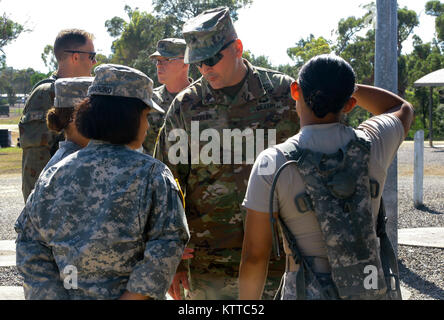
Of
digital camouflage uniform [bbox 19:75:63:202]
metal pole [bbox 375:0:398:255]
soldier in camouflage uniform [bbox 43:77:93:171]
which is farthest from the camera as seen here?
A: metal pole [bbox 375:0:398:255]

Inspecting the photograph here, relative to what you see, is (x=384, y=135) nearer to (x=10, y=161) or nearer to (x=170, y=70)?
(x=170, y=70)

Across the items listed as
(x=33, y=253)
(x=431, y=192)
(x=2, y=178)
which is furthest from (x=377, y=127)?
(x=2, y=178)

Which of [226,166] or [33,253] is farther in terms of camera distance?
[226,166]

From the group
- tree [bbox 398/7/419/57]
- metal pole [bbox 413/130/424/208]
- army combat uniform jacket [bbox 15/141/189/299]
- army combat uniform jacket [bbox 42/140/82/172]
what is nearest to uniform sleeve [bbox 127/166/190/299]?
army combat uniform jacket [bbox 15/141/189/299]

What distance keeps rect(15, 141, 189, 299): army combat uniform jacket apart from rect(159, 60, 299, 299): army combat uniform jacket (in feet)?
3.64

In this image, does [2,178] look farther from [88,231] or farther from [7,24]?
[7,24]

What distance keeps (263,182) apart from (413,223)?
7.23 m

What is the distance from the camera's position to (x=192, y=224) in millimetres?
3252

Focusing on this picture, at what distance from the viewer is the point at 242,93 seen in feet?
10.6

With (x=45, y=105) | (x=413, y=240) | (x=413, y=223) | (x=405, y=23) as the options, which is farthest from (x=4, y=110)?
(x=45, y=105)

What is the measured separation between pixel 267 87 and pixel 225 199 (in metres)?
0.66

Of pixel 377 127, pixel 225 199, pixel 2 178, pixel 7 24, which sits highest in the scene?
pixel 7 24

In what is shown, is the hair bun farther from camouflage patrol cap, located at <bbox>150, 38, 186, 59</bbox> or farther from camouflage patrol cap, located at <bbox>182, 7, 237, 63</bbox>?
camouflage patrol cap, located at <bbox>150, 38, 186, 59</bbox>

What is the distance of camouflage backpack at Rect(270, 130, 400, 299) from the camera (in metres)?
1.97
